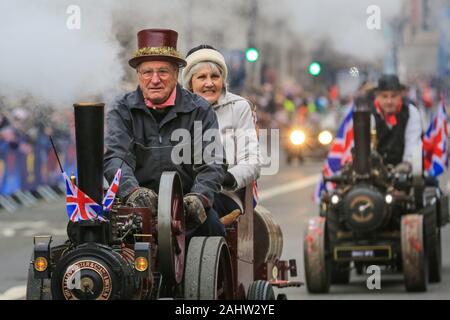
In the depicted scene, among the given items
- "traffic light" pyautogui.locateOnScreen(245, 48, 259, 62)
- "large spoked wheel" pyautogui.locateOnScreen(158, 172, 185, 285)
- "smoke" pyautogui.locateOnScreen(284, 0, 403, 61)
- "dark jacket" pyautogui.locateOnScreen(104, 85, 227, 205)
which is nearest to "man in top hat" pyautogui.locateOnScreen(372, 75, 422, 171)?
"dark jacket" pyautogui.locateOnScreen(104, 85, 227, 205)

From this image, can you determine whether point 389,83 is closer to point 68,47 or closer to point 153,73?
point 68,47

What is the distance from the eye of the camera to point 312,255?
13.6m

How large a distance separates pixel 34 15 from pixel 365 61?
571 inches

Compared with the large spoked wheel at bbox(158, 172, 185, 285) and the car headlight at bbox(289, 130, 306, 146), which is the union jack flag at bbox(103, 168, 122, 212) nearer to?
the large spoked wheel at bbox(158, 172, 185, 285)

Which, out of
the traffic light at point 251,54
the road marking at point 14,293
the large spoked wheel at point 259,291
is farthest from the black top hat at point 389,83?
the traffic light at point 251,54

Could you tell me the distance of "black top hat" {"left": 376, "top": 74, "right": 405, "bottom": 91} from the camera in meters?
14.6

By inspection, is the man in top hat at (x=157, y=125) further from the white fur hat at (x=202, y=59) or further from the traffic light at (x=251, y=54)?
the traffic light at (x=251, y=54)

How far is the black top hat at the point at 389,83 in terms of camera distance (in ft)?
47.8

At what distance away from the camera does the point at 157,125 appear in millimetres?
8391

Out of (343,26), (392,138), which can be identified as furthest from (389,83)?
(343,26)

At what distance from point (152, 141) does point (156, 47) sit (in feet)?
1.66

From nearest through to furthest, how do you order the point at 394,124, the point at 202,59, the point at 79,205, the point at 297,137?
the point at 79,205
the point at 202,59
the point at 394,124
the point at 297,137
